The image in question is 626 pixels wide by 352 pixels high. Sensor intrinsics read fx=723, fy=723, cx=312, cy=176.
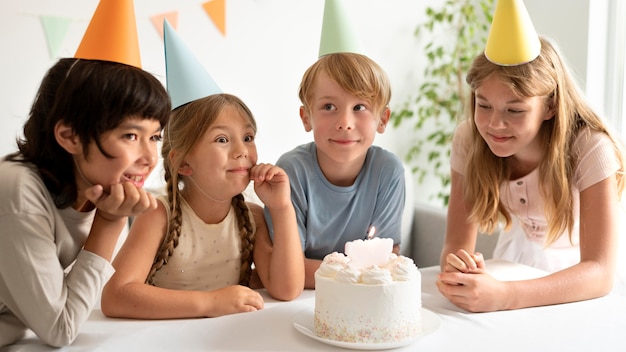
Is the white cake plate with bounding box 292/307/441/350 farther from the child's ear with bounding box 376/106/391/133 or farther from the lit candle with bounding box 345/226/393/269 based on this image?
the child's ear with bounding box 376/106/391/133

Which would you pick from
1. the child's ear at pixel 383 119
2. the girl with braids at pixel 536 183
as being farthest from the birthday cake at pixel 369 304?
the child's ear at pixel 383 119

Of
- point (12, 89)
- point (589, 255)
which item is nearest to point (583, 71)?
point (589, 255)

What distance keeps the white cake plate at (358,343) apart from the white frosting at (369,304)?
1 centimetres

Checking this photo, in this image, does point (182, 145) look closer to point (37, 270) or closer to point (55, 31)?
point (37, 270)

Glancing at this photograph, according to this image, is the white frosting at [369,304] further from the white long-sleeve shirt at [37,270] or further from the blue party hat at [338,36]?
the blue party hat at [338,36]

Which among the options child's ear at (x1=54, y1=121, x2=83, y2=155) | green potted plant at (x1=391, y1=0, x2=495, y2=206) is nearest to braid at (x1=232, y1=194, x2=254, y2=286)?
child's ear at (x1=54, y1=121, x2=83, y2=155)

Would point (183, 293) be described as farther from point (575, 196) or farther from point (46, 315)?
point (575, 196)

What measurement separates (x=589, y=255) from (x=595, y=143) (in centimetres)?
26

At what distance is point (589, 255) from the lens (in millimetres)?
1519

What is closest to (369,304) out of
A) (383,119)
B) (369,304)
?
(369,304)

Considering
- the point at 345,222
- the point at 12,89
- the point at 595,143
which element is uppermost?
the point at 12,89

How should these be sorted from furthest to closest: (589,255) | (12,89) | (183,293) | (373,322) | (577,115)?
1. (12,89)
2. (577,115)
3. (589,255)
4. (183,293)
5. (373,322)

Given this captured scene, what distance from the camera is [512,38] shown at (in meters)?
1.55

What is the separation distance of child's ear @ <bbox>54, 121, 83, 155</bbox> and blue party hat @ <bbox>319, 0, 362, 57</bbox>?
2.29 ft
